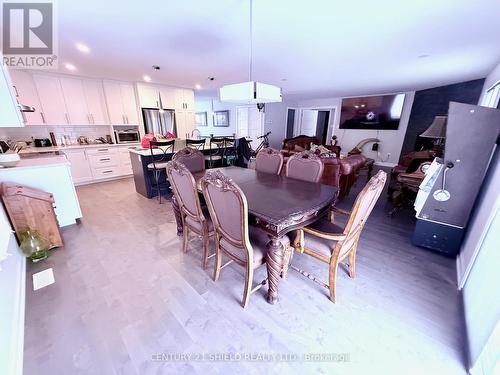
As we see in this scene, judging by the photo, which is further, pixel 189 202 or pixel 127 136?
pixel 127 136

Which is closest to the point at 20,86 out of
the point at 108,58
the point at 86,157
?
the point at 86,157

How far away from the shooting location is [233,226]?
1.43 meters

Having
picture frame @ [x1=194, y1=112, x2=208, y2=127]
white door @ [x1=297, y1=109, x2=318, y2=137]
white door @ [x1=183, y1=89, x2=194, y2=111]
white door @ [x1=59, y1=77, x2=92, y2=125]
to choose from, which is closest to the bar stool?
white door @ [x1=59, y1=77, x2=92, y2=125]

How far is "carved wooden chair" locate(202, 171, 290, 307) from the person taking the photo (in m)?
1.28

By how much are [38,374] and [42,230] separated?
63.3 inches

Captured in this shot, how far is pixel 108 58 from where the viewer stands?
3062 millimetres

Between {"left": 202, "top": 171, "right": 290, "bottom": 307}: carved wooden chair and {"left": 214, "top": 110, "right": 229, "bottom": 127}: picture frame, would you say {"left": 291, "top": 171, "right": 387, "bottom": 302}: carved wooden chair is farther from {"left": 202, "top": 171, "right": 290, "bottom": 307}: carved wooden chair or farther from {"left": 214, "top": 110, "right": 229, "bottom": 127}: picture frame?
{"left": 214, "top": 110, "right": 229, "bottom": 127}: picture frame

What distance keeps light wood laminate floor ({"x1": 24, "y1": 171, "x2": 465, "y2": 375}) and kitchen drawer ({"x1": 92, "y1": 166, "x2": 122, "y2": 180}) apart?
308 centimetres

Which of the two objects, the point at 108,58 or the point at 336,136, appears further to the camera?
the point at 336,136

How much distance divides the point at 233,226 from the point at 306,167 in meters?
1.29

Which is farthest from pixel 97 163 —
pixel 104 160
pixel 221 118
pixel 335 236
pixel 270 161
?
pixel 221 118

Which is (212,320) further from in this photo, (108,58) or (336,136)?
(336,136)

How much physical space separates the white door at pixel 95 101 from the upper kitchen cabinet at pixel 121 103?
14 centimetres

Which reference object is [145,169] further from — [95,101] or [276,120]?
[276,120]
